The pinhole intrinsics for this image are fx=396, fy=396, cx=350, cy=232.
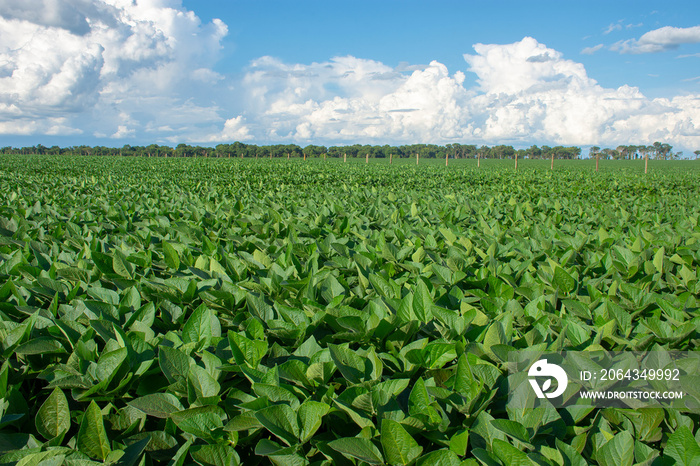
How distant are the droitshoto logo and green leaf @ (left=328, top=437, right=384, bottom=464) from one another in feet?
1.74

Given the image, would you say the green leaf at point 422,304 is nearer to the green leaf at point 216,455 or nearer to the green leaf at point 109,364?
the green leaf at point 216,455

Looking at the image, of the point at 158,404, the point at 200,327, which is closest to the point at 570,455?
the point at 158,404

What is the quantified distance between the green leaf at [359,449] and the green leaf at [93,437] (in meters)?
0.65

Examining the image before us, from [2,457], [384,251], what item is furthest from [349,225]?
[2,457]

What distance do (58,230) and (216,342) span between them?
2.62 m

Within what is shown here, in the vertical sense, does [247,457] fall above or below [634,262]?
below

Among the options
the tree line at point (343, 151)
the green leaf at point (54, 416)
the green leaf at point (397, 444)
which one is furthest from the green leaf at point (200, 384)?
the tree line at point (343, 151)

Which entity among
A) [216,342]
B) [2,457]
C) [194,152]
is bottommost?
[2,457]

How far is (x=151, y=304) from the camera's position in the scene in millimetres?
1714

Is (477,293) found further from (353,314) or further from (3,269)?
(3,269)

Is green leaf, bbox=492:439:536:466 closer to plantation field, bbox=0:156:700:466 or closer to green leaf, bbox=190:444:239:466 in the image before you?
plantation field, bbox=0:156:700:466

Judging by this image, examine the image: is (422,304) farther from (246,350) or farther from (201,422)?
(201,422)

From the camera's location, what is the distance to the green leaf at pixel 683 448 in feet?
3.22

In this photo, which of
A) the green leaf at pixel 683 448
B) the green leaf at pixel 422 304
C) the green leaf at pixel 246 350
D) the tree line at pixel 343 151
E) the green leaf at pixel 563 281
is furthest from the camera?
the tree line at pixel 343 151
